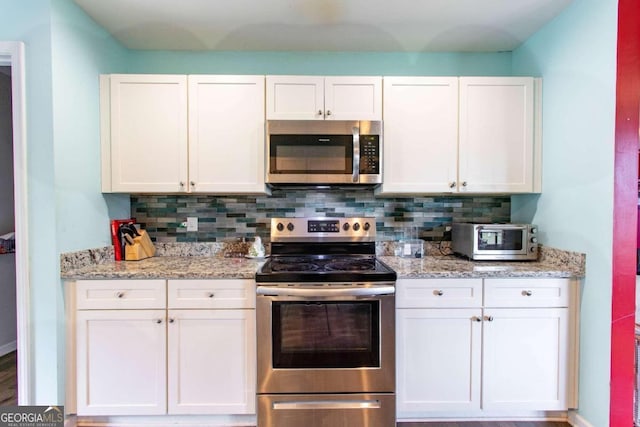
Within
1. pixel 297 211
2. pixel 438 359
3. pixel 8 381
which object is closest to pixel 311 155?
pixel 297 211

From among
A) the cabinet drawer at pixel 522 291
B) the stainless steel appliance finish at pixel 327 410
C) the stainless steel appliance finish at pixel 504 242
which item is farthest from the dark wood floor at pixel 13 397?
the stainless steel appliance finish at pixel 504 242

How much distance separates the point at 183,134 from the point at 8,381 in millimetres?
2178

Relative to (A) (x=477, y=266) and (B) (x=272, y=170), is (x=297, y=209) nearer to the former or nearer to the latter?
(B) (x=272, y=170)

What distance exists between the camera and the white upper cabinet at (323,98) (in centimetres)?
211

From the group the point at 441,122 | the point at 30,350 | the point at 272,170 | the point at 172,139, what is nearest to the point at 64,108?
the point at 172,139

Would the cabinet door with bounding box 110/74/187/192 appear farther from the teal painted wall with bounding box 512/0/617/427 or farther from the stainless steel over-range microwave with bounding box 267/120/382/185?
the teal painted wall with bounding box 512/0/617/427

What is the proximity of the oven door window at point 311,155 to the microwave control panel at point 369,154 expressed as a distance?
0.08 meters

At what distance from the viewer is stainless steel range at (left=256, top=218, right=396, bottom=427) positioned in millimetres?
1737

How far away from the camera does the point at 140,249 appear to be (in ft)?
7.18

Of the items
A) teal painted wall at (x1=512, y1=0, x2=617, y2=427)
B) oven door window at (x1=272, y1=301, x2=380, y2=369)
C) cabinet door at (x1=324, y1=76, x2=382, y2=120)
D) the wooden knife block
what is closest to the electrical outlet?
the wooden knife block

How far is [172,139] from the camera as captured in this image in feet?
6.95

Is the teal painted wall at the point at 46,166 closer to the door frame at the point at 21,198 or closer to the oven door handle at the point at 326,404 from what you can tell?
the door frame at the point at 21,198

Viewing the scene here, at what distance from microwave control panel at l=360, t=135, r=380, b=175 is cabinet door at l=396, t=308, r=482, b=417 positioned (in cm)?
87

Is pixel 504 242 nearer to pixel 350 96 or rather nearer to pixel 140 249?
pixel 350 96
